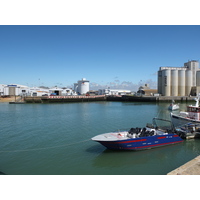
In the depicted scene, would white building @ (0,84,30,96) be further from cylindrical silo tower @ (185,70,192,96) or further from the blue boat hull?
the blue boat hull

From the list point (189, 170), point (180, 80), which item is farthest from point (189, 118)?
point (180, 80)

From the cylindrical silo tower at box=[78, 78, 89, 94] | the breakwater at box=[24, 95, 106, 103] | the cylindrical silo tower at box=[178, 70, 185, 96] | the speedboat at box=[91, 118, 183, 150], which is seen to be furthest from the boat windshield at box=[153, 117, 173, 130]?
the cylindrical silo tower at box=[78, 78, 89, 94]

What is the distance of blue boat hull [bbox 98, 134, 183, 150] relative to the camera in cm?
1260

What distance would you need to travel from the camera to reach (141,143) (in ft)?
42.5

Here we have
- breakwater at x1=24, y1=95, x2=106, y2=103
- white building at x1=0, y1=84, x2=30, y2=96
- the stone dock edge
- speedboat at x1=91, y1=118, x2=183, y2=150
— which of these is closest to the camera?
the stone dock edge

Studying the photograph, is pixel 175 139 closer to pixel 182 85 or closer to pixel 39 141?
pixel 39 141

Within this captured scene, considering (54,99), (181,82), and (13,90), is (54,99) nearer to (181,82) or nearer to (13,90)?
(13,90)

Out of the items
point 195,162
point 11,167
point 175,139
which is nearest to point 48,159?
point 11,167

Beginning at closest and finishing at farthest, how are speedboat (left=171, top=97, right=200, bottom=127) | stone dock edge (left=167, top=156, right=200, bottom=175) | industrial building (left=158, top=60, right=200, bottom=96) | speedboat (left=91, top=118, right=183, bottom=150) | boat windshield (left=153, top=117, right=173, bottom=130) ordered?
stone dock edge (left=167, top=156, right=200, bottom=175), speedboat (left=91, top=118, right=183, bottom=150), boat windshield (left=153, top=117, right=173, bottom=130), speedboat (left=171, top=97, right=200, bottom=127), industrial building (left=158, top=60, right=200, bottom=96)

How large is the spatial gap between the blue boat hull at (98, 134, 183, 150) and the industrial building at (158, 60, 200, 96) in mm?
64109

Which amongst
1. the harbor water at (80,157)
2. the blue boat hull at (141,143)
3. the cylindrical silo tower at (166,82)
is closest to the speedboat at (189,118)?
the harbor water at (80,157)

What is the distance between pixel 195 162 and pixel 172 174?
197 cm

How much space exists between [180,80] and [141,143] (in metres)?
69.7

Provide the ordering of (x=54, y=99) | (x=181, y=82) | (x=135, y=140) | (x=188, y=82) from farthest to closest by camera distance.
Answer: (x=188, y=82) < (x=181, y=82) < (x=54, y=99) < (x=135, y=140)
